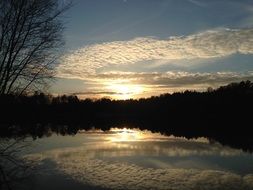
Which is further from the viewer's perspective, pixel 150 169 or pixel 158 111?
pixel 158 111

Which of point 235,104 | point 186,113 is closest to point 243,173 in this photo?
point 235,104

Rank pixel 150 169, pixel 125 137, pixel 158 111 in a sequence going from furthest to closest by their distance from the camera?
pixel 158 111 → pixel 125 137 → pixel 150 169

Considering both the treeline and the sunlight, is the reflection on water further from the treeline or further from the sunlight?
the treeline

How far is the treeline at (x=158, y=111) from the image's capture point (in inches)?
2281

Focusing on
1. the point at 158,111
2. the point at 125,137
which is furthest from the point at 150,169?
the point at 158,111

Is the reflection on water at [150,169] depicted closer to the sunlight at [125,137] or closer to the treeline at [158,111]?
the sunlight at [125,137]

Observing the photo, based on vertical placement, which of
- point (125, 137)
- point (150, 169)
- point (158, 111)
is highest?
point (158, 111)

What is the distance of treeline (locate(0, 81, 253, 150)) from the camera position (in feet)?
190

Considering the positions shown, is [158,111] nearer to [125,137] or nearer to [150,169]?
[125,137]

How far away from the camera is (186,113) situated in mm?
88938

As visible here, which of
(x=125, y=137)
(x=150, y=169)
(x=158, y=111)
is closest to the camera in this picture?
(x=150, y=169)

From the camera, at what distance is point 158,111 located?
104 m

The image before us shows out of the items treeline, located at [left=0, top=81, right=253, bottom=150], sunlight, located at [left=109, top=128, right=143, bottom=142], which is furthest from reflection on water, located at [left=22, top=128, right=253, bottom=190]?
treeline, located at [left=0, top=81, right=253, bottom=150]

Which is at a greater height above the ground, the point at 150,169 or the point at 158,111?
the point at 158,111
